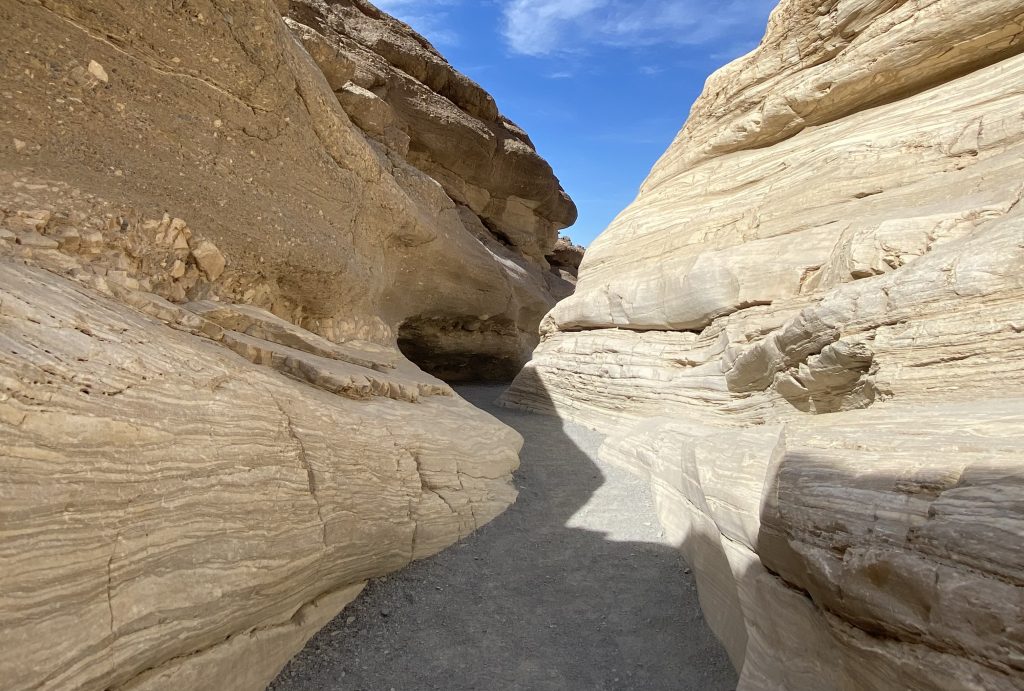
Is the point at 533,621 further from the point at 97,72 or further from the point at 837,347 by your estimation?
the point at 97,72

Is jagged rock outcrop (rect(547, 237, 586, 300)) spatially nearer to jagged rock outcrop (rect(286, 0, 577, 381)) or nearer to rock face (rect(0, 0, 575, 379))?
jagged rock outcrop (rect(286, 0, 577, 381))

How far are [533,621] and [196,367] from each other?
2.51 meters

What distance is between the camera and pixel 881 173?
532 cm

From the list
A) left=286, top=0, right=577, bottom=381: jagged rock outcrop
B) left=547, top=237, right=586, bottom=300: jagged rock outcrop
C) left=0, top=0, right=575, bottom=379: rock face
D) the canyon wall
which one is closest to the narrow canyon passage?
the canyon wall

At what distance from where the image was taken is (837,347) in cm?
379

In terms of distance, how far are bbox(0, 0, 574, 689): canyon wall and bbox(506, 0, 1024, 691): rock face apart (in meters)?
2.32

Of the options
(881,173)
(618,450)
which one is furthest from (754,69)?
(618,450)

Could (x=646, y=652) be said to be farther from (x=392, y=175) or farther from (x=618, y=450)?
(x=392, y=175)

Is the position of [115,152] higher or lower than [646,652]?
higher

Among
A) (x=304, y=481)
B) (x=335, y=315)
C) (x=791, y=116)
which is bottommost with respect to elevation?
(x=304, y=481)

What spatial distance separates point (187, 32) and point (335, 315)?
126 inches

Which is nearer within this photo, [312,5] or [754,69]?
[754,69]

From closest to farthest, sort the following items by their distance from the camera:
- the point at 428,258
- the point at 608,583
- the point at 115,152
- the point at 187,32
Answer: the point at 608,583 → the point at 115,152 → the point at 187,32 → the point at 428,258

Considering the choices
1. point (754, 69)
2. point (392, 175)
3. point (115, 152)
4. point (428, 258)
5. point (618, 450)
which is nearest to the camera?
point (115, 152)
